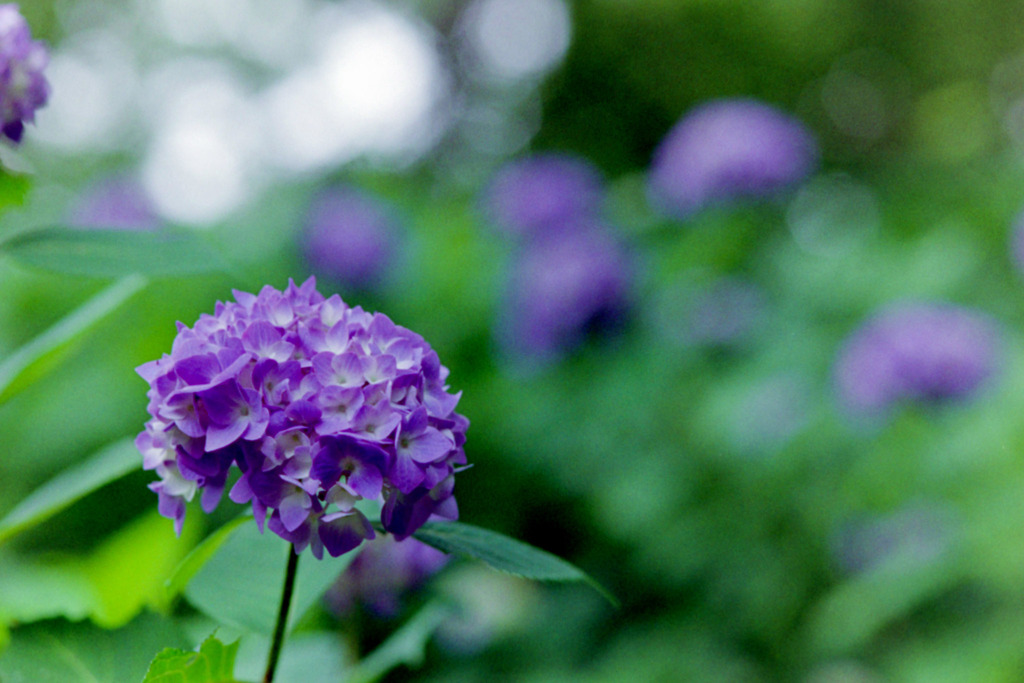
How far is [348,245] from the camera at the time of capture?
8.41ft

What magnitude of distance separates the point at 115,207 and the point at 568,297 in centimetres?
149

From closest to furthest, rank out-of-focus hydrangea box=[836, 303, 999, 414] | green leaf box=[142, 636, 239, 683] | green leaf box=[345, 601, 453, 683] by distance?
1. green leaf box=[142, 636, 239, 683]
2. green leaf box=[345, 601, 453, 683]
3. out-of-focus hydrangea box=[836, 303, 999, 414]

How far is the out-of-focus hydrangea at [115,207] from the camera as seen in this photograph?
266 centimetres

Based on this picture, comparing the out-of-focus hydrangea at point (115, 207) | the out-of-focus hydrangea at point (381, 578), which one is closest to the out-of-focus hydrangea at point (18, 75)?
the out-of-focus hydrangea at point (381, 578)

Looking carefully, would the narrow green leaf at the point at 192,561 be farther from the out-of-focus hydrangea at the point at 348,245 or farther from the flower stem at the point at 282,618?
the out-of-focus hydrangea at the point at 348,245

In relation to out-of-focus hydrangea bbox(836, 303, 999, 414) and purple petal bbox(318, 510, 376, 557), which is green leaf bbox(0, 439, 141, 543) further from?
out-of-focus hydrangea bbox(836, 303, 999, 414)

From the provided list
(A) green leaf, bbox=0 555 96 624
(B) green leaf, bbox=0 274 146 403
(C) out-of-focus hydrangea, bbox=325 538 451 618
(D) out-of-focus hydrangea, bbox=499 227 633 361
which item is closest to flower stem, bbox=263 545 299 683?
(A) green leaf, bbox=0 555 96 624

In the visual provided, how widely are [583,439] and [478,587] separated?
0.44 metres

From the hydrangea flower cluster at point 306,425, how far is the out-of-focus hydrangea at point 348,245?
2.18m

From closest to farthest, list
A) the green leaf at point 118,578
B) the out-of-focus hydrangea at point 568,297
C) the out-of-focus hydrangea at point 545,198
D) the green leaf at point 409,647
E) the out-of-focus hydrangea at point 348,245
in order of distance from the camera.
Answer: the green leaf at point 409,647 < the green leaf at point 118,578 < the out-of-focus hydrangea at point 568,297 < the out-of-focus hydrangea at point 348,245 < the out-of-focus hydrangea at point 545,198

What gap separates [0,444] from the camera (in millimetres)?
2324

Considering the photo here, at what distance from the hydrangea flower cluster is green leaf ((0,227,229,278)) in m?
0.12

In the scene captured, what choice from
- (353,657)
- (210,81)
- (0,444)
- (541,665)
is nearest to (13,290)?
(0,444)

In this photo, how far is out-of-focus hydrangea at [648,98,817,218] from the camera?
7.31 ft
